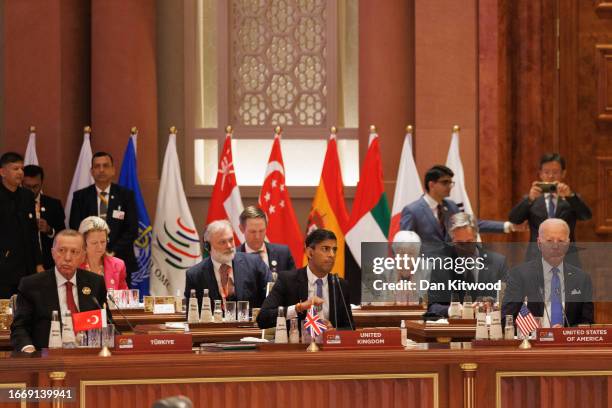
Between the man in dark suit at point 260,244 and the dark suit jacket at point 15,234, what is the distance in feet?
6.23

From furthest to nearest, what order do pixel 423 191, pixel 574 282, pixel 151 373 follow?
pixel 423 191 < pixel 574 282 < pixel 151 373

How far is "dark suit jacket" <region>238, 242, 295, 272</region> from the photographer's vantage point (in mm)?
7375

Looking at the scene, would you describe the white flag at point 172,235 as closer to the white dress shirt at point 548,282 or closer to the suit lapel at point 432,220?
the suit lapel at point 432,220

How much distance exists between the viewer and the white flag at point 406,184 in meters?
9.05

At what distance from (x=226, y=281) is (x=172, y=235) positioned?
2.35 meters

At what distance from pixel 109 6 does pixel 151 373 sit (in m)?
5.23

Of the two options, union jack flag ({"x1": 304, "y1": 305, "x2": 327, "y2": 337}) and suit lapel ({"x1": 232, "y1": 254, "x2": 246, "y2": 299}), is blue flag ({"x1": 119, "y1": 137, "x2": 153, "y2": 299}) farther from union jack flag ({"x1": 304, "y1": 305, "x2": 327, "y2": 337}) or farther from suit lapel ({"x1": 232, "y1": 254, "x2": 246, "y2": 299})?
union jack flag ({"x1": 304, "y1": 305, "x2": 327, "y2": 337})

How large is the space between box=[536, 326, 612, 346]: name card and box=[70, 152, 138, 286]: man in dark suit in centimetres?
433

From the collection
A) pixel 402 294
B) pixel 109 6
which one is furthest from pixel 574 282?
pixel 109 6

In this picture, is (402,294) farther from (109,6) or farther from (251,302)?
(109,6)

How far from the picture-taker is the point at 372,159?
30.1ft

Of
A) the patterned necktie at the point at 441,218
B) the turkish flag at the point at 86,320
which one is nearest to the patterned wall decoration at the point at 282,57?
the patterned necktie at the point at 441,218

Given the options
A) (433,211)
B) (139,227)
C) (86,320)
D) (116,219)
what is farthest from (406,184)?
(86,320)

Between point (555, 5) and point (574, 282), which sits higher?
point (555, 5)
